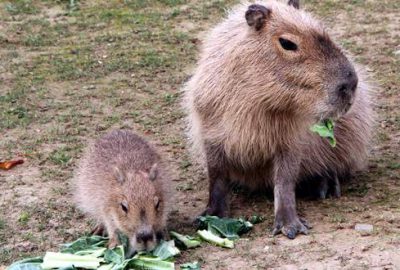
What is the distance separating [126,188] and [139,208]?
0.51 feet

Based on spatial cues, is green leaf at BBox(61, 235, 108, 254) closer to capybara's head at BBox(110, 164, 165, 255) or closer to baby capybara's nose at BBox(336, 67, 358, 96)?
capybara's head at BBox(110, 164, 165, 255)

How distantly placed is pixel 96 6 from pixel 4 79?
85.9 inches

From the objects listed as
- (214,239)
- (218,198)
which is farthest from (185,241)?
(218,198)

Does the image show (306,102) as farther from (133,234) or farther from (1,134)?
(1,134)

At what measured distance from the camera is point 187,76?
7.74 m

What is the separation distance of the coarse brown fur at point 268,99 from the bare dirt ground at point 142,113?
0.22 metres

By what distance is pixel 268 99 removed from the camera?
193 inches

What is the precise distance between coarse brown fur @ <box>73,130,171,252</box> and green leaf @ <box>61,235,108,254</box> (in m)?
0.08

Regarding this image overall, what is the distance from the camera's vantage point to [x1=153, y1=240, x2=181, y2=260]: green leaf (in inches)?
176

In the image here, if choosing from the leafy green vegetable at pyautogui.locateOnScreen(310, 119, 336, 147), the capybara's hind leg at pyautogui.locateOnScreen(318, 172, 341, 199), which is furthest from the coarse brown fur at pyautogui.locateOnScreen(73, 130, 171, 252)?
the capybara's hind leg at pyautogui.locateOnScreen(318, 172, 341, 199)

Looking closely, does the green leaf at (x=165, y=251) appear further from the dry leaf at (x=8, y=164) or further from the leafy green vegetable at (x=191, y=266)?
the dry leaf at (x=8, y=164)

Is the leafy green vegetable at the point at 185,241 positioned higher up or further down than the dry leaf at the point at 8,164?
higher up

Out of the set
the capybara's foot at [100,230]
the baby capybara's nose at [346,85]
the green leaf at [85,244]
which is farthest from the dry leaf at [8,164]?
the baby capybara's nose at [346,85]

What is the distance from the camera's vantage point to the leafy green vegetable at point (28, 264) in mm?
4438
